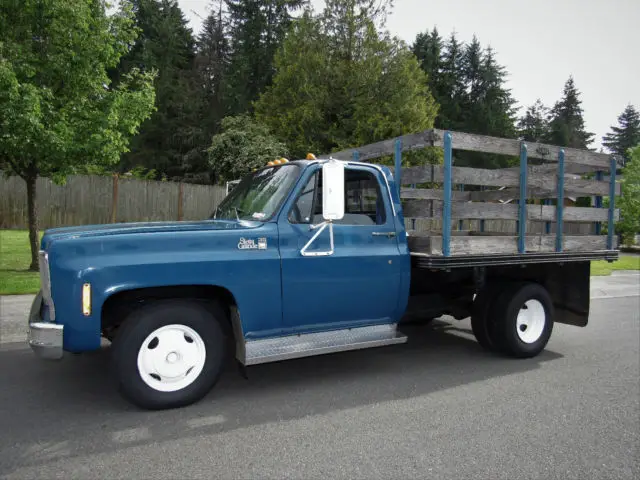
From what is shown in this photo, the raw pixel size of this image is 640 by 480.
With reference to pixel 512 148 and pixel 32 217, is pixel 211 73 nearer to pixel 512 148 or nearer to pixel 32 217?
pixel 32 217

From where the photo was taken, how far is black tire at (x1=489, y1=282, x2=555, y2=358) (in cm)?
582

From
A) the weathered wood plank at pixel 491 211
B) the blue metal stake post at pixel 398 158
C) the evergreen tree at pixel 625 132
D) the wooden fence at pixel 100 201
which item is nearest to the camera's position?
the weathered wood plank at pixel 491 211

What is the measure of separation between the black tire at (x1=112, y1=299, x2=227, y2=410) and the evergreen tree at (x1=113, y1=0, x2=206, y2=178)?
31.9 metres

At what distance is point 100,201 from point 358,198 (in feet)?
47.4

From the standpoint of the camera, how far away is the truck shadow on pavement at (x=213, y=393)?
3.62 m

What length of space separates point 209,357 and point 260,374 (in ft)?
3.47

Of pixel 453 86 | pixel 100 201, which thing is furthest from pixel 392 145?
pixel 453 86

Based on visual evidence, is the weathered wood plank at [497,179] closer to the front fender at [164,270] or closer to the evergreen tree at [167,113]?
the front fender at [164,270]

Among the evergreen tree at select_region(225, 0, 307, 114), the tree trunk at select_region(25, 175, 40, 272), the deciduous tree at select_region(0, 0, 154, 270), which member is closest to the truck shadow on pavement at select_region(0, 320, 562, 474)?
the deciduous tree at select_region(0, 0, 154, 270)

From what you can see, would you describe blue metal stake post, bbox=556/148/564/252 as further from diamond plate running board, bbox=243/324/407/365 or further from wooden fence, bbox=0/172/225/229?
wooden fence, bbox=0/172/225/229

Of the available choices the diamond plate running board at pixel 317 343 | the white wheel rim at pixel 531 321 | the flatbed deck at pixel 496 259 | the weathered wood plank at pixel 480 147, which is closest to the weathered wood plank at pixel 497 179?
the weathered wood plank at pixel 480 147

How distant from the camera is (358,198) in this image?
5.22m

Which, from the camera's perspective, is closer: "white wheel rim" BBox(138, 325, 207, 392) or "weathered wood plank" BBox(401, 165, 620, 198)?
"white wheel rim" BBox(138, 325, 207, 392)

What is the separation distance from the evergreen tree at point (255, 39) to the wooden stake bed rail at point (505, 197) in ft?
112
